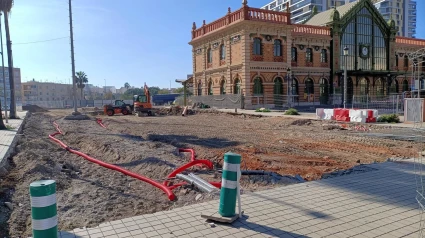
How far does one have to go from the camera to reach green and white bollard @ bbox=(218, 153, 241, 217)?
4.60 meters

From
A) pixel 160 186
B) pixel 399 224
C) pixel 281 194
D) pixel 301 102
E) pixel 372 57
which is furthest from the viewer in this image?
pixel 372 57

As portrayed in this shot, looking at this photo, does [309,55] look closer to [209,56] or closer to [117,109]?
[209,56]

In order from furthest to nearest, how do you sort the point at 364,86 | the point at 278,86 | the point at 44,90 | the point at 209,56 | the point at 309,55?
the point at 44,90, the point at 364,86, the point at 209,56, the point at 309,55, the point at 278,86

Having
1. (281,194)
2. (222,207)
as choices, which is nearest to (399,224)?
(281,194)

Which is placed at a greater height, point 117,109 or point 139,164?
point 117,109

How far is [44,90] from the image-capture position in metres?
114

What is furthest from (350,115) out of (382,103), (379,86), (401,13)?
(401,13)

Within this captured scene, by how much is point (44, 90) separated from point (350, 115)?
118m

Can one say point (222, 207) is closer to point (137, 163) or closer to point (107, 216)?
point (107, 216)

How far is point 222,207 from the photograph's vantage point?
466 cm

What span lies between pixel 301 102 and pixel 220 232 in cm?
3527

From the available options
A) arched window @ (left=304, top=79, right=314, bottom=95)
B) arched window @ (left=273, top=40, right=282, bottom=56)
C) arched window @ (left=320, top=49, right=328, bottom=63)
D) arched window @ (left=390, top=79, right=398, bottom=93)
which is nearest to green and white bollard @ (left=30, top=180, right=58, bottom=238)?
arched window @ (left=273, top=40, right=282, bottom=56)

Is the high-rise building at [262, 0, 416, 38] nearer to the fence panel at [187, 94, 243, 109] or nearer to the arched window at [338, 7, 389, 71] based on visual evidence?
the arched window at [338, 7, 389, 71]

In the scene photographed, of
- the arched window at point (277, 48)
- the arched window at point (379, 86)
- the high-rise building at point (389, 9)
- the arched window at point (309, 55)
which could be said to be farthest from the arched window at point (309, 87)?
the high-rise building at point (389, 9)
